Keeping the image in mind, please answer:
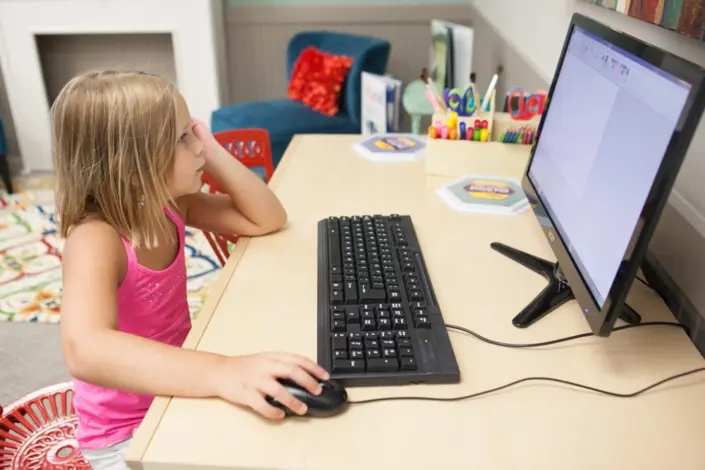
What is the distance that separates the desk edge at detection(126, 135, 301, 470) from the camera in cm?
63

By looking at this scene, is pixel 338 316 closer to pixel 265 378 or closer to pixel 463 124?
pixel 265 378

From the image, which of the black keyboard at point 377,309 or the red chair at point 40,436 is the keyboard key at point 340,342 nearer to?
the black keyboard at point 377,309

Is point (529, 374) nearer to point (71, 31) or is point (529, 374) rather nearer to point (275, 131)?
point (275, 131)

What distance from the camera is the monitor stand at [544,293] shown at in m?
0.85

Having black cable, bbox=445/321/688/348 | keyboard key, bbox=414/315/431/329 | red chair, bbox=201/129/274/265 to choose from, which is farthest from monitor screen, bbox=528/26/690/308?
red chair, bbox=201/129/274/265

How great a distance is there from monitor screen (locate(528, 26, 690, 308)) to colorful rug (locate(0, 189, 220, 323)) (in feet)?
4.85

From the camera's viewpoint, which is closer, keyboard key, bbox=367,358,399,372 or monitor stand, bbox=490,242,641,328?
keyboard key, bbox=367,358,399,372

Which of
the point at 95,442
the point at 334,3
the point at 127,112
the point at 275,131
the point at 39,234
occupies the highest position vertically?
the point at 127,112

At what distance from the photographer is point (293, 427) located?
26.4 inches

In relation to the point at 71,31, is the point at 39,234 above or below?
below

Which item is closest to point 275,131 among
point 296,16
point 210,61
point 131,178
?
point 210,61

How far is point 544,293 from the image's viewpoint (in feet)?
2.97

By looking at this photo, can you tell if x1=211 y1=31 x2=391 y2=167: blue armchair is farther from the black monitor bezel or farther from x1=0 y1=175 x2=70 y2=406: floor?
the black monitor bezel

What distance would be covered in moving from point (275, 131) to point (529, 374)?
2168 millimetres
